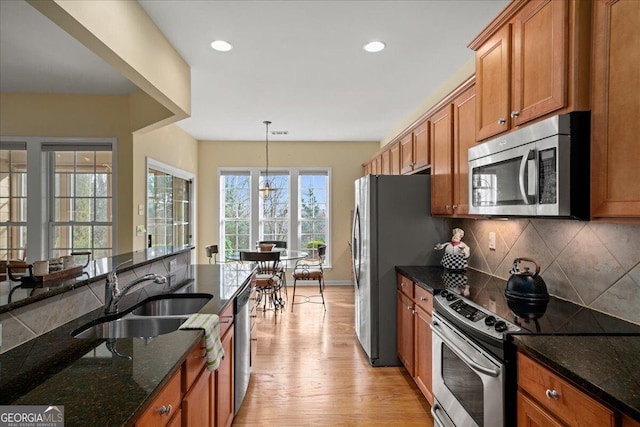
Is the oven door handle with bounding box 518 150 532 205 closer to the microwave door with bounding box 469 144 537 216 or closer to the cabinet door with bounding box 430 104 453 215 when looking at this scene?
the microwave door with bounding box 469 144 537 216

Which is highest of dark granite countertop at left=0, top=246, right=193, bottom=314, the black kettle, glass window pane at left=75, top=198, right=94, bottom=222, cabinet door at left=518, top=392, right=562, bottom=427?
glass window pane at left=75, top=198, right=94, bottom=222

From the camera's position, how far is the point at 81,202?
163 inches

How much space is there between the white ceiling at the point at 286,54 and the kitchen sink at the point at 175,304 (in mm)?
1833

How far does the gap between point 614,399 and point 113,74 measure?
4.18 metres

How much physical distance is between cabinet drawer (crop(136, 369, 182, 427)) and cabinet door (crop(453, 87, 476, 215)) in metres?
2.05

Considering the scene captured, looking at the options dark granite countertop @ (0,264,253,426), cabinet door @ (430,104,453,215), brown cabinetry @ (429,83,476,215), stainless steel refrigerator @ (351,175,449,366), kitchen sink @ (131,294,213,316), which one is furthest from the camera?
stainless steel refrigerator @ (351,175,449,366)

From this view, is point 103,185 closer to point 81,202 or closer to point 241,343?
point 81,202

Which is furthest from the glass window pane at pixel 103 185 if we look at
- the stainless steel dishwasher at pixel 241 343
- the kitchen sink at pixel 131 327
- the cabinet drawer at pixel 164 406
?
the cabinet drawer at pixel 164 406

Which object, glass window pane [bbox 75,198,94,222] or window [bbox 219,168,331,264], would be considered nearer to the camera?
glass window pane [bbox 75,198,94,222]

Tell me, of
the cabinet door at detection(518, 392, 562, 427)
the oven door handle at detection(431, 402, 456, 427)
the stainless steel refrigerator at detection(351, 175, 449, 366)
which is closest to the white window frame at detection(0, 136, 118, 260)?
the stainless steel refrigerator at detection(351, 175, 449, 366)

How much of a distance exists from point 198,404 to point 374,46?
2.73 m

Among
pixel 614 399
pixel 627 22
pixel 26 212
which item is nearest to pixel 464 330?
pixel 614 399

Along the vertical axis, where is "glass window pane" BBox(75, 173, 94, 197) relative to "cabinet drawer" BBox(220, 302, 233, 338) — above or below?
above

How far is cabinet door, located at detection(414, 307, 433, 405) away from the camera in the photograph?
244 cm
